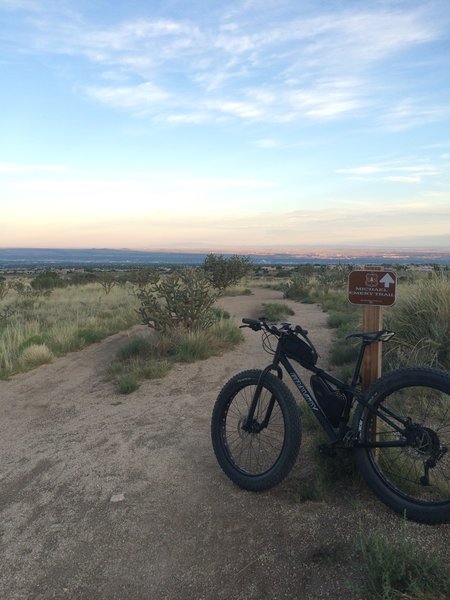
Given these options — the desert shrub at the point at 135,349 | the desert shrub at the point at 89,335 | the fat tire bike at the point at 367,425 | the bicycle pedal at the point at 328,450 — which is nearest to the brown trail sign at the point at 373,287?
the fat tire bike at the point at 367,425

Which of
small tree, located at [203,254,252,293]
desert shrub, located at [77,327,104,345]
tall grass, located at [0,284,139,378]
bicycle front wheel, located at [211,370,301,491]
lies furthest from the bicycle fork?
small tree, located at [203,254,252,293]

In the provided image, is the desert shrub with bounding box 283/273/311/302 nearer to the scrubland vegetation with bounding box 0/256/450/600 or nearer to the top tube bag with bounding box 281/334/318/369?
the scrubland vegetation with bounding box 0/256/450/600

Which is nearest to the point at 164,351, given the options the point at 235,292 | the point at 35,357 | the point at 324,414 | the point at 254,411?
the point at 35,357

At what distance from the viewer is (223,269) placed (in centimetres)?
2647

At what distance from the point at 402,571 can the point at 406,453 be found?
88 cm

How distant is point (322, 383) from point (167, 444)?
218cm

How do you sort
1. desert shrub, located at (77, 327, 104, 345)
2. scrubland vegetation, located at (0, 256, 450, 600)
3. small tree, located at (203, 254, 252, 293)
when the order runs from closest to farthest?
scrubland vegetation, located at (0, 256, 450, 600)
desert shrub, located at (77, 327, 104, 345)
small tree, located at (203, 254, 252, 293)

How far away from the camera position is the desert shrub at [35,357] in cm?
894

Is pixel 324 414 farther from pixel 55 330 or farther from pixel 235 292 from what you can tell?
pixel 235 292

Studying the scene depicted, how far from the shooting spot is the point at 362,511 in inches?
125

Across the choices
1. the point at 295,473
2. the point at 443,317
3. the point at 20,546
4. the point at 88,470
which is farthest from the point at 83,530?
the point at 443,317

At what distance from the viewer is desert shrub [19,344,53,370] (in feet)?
29.3

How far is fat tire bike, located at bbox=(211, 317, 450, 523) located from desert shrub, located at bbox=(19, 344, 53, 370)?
20.1 feet

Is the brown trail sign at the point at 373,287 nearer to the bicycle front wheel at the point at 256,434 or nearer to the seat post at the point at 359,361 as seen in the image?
the seat post at the point at 359,361
